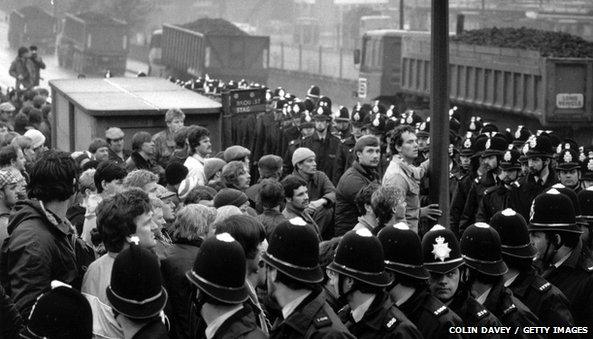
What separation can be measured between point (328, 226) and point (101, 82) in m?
7.07

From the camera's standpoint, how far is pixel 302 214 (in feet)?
33.6

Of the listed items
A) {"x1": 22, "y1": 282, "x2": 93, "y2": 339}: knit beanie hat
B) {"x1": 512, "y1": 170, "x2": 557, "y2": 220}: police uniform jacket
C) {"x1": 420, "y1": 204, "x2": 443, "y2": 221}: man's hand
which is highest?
{"x1": 22, "y1": 282, "x2": 93, "y2": 339}: knit beanie hat

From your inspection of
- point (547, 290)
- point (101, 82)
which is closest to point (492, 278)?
point (547, 290)

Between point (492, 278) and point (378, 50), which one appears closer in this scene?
point (492, 278)

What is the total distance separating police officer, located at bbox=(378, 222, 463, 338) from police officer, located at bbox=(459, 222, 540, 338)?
522 millimetres

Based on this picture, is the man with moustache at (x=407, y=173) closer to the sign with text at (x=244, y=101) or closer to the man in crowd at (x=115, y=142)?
the man in crowd at (x=115, y=142)

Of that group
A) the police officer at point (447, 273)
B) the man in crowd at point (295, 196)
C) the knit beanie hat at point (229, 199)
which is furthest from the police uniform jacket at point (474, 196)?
the police officer at point (447, 273)

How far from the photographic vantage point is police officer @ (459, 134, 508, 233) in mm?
12609

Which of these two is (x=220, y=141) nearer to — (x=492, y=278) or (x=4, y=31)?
(x=492, y=278)

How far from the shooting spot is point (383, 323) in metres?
6.04

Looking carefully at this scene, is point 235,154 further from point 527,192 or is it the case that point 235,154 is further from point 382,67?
point 382,67

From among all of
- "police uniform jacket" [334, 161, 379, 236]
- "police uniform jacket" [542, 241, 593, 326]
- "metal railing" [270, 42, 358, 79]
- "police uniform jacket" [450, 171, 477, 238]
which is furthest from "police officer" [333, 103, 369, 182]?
"metal railing" [270, 42, 358, 79]

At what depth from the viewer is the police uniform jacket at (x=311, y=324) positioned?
5.71m

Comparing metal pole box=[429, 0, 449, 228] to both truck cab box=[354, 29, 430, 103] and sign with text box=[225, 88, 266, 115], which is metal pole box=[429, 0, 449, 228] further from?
truck cab box=[354, 29, 430, 103]
